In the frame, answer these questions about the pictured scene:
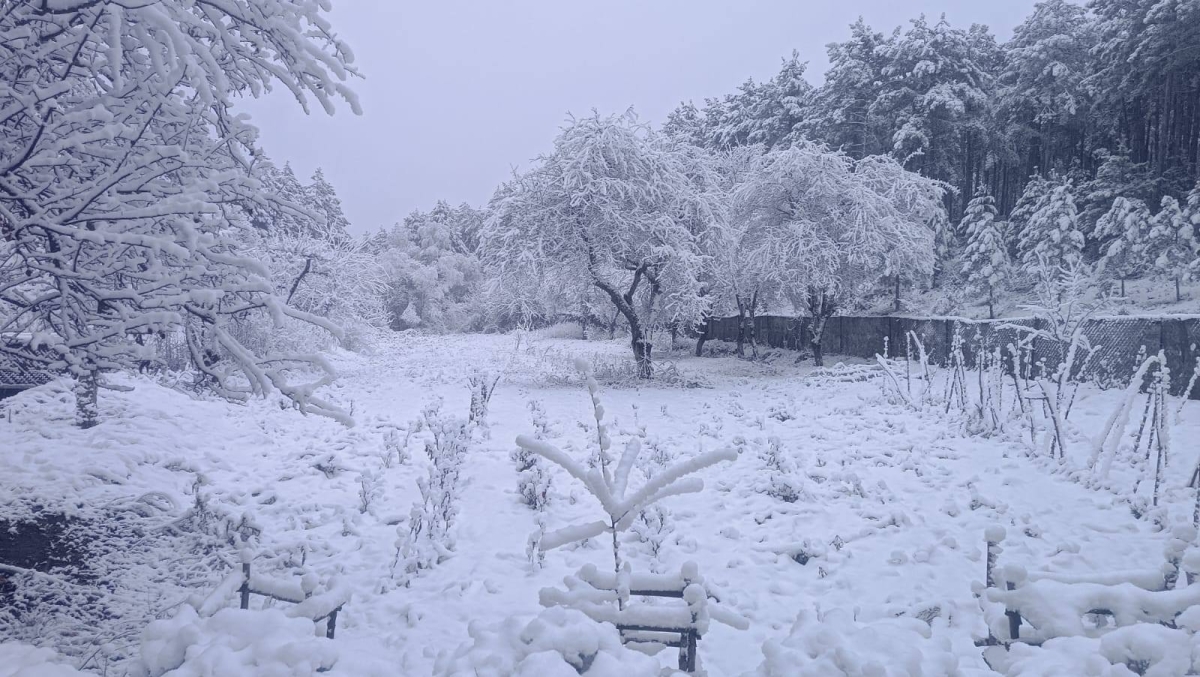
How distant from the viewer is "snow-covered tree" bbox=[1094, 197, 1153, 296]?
20.6 metres

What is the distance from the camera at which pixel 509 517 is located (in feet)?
21.4

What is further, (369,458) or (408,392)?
(408,392)

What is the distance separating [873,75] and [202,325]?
35.7m

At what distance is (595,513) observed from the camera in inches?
263

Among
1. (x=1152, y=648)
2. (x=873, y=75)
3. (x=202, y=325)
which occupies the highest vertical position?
(x=873, y=75)

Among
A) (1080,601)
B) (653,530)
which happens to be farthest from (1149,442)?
(1080,601)

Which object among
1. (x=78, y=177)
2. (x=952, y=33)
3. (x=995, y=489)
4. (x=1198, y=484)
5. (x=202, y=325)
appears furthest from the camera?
(x=952, y=33)

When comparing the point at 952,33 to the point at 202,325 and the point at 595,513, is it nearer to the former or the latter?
the point at 595,513

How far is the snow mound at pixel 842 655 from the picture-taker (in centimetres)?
184

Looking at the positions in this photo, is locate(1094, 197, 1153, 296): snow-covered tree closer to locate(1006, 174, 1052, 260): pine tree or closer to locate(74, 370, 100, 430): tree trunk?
locate(1006, 174, 1052, 260): pine tree

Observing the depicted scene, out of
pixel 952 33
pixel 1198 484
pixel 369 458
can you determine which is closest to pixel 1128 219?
pixel 952 33

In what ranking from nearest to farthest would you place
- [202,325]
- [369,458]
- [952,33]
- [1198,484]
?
[202,325], [1198,484], [369,458], [952,33]

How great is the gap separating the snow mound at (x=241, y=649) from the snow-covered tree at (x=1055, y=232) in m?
25.1

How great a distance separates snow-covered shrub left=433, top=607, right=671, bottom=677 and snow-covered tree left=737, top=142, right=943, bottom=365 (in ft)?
55.2
